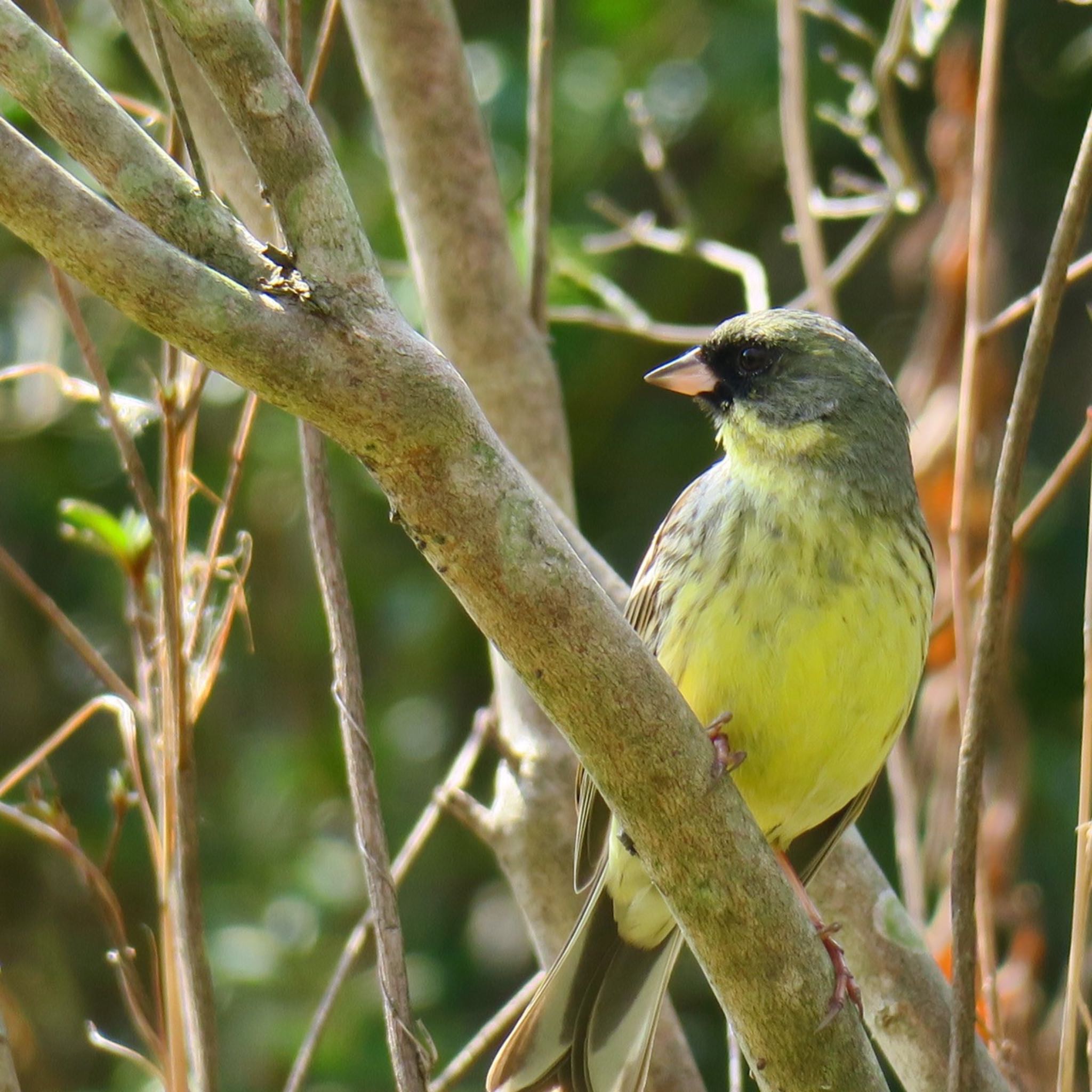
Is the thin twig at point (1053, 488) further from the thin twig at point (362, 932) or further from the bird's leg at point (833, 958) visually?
the thin twig at point (362, 932)

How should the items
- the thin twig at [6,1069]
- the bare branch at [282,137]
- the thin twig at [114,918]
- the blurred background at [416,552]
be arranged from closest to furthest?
the bare branch at [282,137]
the thin twig at [6,1069]
the thin twig at [114,918]
the blurred background at [416,552]

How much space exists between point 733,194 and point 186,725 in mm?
4010

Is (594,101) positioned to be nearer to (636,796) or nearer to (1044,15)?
(1044,15)

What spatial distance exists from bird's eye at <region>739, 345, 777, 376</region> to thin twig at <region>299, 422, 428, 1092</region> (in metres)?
1.14

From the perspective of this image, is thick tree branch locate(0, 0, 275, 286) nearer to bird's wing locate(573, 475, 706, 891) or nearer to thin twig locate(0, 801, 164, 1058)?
thin twig locate(0, 801, 164, 1058)

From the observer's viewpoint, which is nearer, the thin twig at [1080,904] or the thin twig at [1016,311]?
the thin twig at [1080,904]

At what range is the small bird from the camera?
287 centimetres

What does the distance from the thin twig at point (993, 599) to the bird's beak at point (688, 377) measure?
115cm

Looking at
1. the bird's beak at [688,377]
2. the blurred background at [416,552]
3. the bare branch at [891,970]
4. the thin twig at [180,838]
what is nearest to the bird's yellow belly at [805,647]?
the bare branch at [891,970]

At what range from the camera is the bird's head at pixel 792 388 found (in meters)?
3.27

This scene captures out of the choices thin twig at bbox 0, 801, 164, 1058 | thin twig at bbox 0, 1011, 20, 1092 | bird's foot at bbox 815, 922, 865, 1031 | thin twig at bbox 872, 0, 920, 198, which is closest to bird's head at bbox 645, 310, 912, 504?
thin twig at bbox 872, 0, 920, 198

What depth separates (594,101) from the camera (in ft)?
17.9

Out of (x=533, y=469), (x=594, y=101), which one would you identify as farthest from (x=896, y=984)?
(x=594, y=101)

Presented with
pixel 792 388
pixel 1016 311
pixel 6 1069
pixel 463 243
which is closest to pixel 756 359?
pixel 792 388
